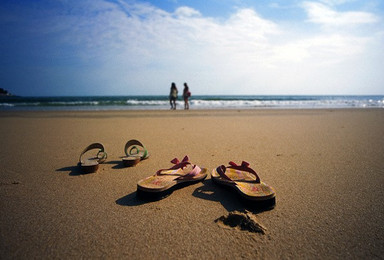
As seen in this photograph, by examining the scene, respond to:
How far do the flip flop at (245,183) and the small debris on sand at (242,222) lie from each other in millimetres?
140

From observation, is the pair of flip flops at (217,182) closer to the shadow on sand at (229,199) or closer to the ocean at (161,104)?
the shadow on sand at (229,199)

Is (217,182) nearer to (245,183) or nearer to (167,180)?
(245,183)

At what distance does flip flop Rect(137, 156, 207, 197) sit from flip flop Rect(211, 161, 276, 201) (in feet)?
0.53

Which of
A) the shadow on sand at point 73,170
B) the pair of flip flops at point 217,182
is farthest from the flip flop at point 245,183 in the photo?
the shadow on sand at point 73,170

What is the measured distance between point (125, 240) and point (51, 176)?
1.33 meters

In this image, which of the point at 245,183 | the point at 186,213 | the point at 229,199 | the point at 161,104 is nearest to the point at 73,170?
the point at 186,213

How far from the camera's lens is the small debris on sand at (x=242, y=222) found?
1.14 metres

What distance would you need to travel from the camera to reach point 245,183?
5.09 ft

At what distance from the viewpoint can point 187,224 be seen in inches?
47.3

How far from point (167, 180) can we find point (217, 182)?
410mm

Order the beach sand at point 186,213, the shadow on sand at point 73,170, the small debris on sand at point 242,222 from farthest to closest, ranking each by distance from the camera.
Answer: the shadow on sand at point 73,170 < the small debris on sand at point 242,222 < the beach sand at point 186,213

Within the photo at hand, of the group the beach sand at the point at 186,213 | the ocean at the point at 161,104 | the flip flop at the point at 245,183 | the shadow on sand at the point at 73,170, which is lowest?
the beach sand at the point at 186,213

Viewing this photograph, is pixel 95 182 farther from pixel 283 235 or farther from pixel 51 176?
pixel 283 235

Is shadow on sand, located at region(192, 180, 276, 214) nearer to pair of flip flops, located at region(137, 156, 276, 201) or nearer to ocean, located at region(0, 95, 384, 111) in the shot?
pair of flip flops, located at region(137, 156, 276, 201)
